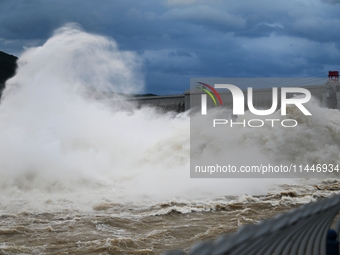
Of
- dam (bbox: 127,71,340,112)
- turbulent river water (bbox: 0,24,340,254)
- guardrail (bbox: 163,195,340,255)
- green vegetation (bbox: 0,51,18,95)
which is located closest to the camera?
guardrail (bbox: 163,195,340,255)

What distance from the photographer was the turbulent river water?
11031 mm

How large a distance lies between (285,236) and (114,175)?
15656 millimetres

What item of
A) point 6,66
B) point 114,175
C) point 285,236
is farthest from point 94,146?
point 6,66

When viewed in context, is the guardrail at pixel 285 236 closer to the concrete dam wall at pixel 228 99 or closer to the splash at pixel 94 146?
the splash at pixel 94 146

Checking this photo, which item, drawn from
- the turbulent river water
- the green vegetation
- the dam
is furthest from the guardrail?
the green vegetation

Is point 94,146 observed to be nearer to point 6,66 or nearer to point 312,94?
point 312,94

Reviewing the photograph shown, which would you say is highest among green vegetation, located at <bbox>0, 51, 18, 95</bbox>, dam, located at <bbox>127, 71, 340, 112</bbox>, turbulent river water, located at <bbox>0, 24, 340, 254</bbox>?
green vegetation, located at <bbox>0, 51, 18, 95</bbox>

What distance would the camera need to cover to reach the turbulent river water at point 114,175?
11.0 metres

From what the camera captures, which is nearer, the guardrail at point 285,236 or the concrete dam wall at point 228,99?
the guardrail at point 285,236

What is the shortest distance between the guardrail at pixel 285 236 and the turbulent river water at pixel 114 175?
638 centimetres

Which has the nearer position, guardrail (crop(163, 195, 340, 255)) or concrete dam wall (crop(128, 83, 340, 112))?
guardrail (crop(163, 195, 340, 255))

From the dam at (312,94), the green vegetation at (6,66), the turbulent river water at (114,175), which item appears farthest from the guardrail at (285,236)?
the green vegetation at (6,66)

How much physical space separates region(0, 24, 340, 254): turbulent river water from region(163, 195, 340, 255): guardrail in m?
6.38

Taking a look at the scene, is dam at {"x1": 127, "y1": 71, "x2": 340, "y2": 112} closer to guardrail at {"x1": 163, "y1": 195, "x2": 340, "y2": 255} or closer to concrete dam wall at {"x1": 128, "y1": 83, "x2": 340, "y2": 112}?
concrete dam wall at {"x1": 128, "y1": 83, "x2": 340, "y2": 112}
